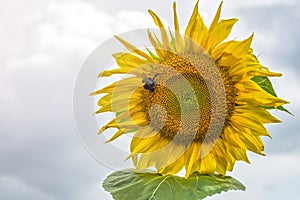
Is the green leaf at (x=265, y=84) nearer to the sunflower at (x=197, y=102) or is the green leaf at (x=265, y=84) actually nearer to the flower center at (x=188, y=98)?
the sunflower at (x=197, y=102)

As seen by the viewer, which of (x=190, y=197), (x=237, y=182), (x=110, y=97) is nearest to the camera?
(x=190, y=197)

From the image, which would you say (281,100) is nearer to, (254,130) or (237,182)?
(254,130)

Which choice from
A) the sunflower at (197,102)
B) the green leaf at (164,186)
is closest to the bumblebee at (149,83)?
the sunflower at (197,102)

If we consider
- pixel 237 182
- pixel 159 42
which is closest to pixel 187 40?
pixel 159 42

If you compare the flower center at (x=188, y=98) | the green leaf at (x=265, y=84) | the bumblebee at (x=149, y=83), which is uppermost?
the bumblebee at (x=149, y=83)

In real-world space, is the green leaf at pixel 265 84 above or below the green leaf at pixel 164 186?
above

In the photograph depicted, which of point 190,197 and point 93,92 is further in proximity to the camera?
point 93,92

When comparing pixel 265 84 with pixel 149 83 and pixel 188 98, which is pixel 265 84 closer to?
pixel 188 98
